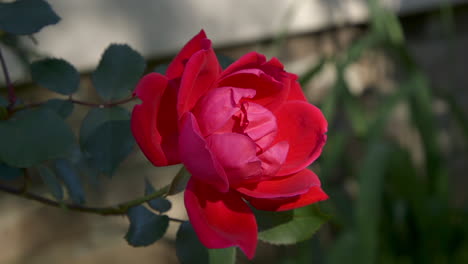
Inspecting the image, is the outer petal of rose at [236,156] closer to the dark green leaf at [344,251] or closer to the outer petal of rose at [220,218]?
the outer petal of rose at [220,218]

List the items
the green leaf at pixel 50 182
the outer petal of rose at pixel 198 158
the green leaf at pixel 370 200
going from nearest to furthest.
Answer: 1. the outer petal of rose at pixel 198 158
2. the green leaf at pixel 50 182
3. the green leaf at pixel 370 200

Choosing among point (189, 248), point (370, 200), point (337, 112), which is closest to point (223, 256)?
point (189, 248)

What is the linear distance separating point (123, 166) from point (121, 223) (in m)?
0.12

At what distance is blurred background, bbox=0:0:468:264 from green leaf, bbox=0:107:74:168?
0.53 m

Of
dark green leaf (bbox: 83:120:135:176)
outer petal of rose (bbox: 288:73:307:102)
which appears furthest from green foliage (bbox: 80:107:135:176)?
outer petal of rose (bbox: 288:73:307:102)

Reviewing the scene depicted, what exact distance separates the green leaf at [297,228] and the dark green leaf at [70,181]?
6.9 inches

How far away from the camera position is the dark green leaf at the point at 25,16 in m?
0.28

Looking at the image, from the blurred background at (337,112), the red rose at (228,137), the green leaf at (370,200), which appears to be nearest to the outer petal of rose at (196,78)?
the red rose at (228,137)

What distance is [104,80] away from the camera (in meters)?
0.33

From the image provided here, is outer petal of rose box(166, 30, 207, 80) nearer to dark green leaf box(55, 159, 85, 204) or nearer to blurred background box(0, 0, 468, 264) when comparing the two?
dark green leaf box(55, 159, 85, 204)

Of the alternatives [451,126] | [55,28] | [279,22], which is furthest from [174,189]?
[451,126]

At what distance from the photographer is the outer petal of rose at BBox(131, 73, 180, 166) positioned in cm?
24

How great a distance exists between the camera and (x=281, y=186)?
0.26 metres

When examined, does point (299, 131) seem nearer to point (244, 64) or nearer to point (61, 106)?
point (244, 64)
